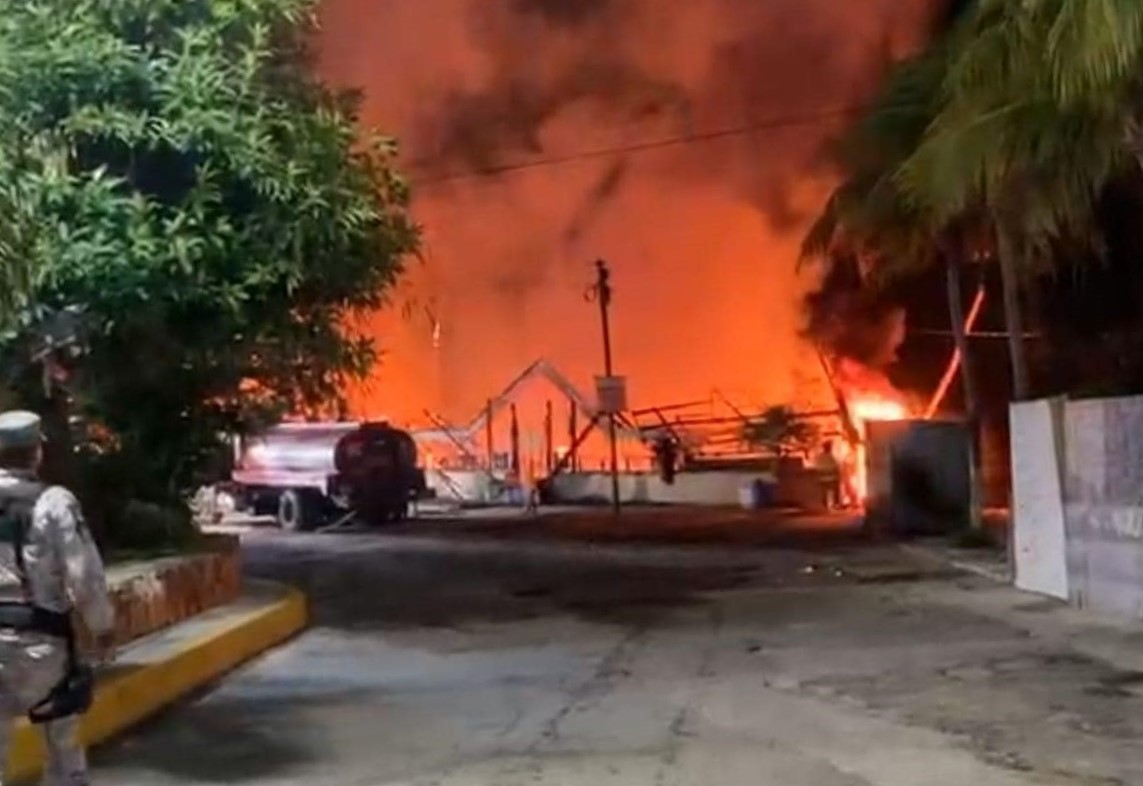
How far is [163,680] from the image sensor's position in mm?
13297

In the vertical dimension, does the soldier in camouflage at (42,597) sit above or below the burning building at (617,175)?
below

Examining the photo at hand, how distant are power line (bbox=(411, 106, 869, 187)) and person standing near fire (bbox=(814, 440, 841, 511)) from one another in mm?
7186

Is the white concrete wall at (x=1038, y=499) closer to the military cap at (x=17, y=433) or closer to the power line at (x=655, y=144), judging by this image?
the military cap at (x=17, y=433)

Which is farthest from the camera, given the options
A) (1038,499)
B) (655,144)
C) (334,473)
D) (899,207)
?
(655,144)

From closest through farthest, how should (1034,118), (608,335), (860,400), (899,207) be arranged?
(1034,118) → (899,207) → (860,400) → (608,335)

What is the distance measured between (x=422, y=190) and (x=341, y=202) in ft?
100

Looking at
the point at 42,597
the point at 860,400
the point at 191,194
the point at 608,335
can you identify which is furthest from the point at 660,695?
the point at 608,335

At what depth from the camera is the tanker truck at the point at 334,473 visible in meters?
37.5

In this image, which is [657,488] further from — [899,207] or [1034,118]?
[1034,118]

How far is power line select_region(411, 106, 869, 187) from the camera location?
1706 inches

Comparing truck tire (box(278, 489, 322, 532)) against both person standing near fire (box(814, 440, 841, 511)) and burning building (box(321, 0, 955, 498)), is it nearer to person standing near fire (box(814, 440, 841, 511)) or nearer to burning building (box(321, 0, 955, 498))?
burning building (box(321, 0, 955, 498))

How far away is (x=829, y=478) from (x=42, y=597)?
109ft

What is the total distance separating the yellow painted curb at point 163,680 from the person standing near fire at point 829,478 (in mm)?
23477

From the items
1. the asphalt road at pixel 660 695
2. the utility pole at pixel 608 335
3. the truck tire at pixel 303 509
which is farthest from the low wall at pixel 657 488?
the asphalt road at pixel 660 695
